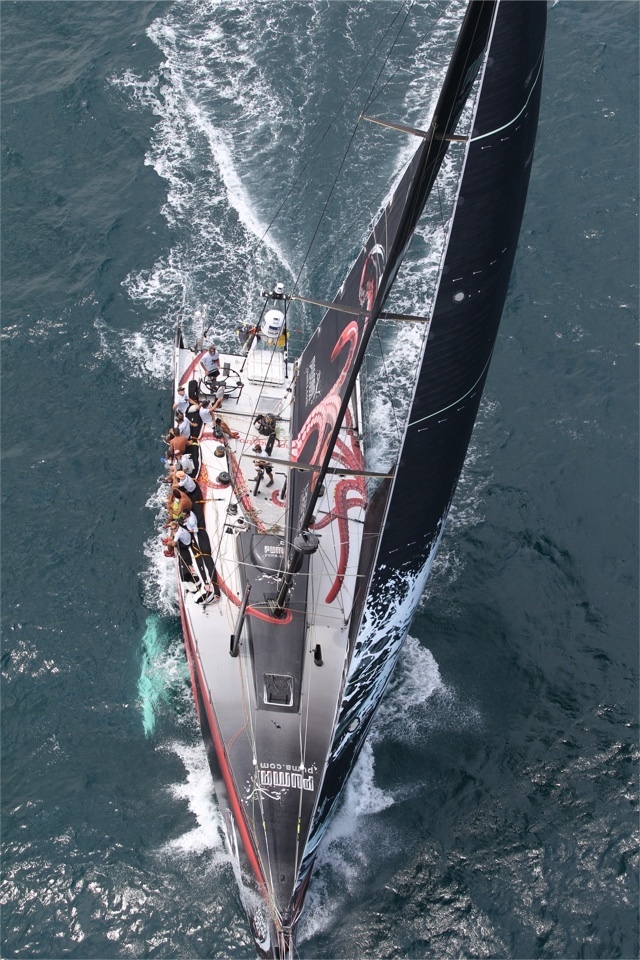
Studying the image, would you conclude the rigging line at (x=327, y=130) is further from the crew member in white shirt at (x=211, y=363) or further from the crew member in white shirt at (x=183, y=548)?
the crew member in white shirt at (x=183, y=548)

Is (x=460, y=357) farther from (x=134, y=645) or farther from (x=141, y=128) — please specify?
(x=141, y=128)

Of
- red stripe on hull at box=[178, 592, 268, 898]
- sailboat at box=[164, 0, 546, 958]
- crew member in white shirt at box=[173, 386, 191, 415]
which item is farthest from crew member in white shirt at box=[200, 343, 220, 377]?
red stripe on hull at box=[178, 592, 268, 898]

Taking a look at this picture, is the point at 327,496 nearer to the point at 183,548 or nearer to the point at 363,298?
the point at 183,548

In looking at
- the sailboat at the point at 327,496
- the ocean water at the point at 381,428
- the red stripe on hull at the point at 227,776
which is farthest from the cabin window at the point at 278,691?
the ocean water at the point at 381,428

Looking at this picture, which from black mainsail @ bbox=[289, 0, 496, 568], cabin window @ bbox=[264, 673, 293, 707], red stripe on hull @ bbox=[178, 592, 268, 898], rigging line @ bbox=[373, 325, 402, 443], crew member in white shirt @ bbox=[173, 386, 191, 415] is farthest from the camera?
rigging line @ bbox=[373, 325, 402, 443]

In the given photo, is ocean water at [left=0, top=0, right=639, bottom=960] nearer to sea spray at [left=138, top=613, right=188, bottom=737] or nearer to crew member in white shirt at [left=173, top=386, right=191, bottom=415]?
sea spray at [left=138, top=613, right=188, bottom=737]

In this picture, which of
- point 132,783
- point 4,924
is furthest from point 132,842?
point 4,924
